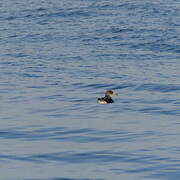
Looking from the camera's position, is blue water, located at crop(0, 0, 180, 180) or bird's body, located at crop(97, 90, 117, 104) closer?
blue water, located at crop(0, 0, 180, 180)

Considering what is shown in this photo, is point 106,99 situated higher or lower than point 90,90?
lower

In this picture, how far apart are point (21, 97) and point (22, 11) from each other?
61.5 ft

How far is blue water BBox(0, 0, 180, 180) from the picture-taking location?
13.5 meters

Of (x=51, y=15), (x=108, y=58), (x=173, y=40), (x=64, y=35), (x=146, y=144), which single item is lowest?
(x=146, y=144)

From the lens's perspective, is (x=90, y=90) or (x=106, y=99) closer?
(x=106, y=99)

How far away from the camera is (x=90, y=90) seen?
69.6 feet

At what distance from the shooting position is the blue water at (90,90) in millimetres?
13539

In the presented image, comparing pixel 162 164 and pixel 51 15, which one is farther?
pixel 51 15

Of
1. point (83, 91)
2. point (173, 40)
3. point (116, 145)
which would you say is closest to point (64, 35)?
point (173, 40)

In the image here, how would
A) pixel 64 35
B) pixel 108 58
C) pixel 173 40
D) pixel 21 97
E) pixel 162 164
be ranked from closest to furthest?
pixel 162 164, pixel 21 97, pixel 108 58, pixel 173 40, pixel 64 35

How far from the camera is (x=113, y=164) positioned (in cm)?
1336

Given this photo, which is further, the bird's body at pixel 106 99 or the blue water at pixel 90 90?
the bird's body at pixel 106 99

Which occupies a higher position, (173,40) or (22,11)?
(22,11)

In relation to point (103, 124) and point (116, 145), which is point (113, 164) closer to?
point (116, 145)
